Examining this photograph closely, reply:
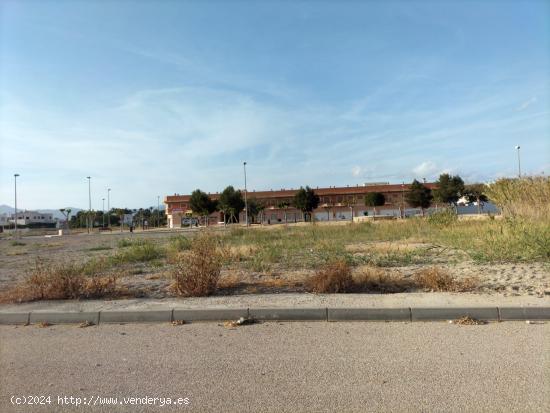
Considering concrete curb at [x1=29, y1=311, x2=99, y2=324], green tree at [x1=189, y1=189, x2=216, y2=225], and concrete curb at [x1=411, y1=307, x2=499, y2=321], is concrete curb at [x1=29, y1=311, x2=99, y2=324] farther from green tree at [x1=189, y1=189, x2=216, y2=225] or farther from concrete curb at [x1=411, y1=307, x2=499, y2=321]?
green tree at [x1=189, y1=189, x2=216, y2=225]

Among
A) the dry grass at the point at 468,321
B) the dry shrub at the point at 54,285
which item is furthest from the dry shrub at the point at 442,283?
the dry shrub at the point at 54,285

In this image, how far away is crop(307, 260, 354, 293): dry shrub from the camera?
894 centimetres

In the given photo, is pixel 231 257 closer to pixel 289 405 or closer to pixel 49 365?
pixel 49 365

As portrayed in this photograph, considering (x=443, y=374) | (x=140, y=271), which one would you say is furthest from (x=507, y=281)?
(x=140, y=271)

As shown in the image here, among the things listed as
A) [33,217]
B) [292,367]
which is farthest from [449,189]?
[33,217]

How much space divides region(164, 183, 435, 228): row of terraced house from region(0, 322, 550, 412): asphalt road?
87.0m

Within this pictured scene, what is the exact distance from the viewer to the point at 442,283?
A: 29.0 feet

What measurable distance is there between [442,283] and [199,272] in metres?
4.81

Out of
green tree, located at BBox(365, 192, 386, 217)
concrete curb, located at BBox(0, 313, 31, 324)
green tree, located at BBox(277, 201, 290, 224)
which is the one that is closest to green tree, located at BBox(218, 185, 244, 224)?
green tree, located at BBox(277, 201, 290, 224)

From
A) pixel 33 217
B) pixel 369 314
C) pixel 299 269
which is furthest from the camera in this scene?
pixel 33 217

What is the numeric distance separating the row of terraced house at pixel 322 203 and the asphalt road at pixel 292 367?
87.0 m

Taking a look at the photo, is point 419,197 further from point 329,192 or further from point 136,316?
point 136,316

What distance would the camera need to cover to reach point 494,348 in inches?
221

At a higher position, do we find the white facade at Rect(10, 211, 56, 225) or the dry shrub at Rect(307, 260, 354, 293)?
the white facade at Rect(10, 211, 56, 225)
